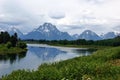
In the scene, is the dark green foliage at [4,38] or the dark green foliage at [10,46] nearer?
the dark green foliage at [10,46]

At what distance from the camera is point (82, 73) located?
652 inches

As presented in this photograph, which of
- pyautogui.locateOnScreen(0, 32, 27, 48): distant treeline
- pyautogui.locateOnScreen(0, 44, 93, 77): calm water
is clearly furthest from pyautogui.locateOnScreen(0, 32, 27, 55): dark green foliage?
pyautogui.locateOnScreen(0, 44, 93, 77): calm water

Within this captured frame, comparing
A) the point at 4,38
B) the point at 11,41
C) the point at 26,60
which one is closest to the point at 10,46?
the point at 11,41

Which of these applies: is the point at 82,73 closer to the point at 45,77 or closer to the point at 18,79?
the point at 45,77

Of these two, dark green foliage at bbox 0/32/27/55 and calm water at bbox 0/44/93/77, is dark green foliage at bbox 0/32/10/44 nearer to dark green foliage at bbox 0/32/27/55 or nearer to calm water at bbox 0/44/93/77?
dark green foliage at bbox 0/32/27/55

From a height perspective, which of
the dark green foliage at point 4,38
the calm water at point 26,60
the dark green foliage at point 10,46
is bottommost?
the calm water at point 26,60

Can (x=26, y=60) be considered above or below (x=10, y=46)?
below

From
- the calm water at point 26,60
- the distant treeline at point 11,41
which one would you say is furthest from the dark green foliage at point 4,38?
the calm water at point 26,60

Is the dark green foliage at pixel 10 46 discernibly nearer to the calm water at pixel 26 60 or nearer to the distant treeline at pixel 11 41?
the distant treeline at pixel 11 41

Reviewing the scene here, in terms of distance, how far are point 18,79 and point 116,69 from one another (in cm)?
653

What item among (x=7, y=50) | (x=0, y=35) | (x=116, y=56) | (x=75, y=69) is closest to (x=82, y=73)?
(x=75, y=69)

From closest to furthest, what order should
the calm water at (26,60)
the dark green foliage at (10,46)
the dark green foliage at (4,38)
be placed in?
the calm water at (26,60)
the dark green foliage at (10,46)
the dark green foliage at (4,38)

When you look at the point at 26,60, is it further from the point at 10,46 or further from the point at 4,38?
the point at 4,38

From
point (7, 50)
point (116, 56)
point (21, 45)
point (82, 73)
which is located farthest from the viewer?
point (21, 45)
